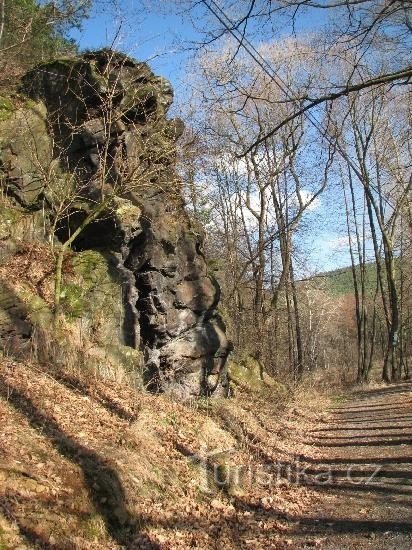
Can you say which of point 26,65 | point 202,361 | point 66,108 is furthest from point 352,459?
point 26,65

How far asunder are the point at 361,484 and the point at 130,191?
309 inches

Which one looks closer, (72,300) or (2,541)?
(2,541)

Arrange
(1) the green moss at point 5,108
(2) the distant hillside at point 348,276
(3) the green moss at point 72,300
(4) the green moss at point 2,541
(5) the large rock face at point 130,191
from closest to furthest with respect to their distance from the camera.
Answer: (4) the green moss at point 2,541, (3) the green moss at point 72,300, (5) the large rock face at point 130,191, (1) the green moss at point 5,108, (2) the distant hillside at point 348,276

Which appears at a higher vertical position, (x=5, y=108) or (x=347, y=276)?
(x=5, y=108)

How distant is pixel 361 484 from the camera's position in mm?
7066

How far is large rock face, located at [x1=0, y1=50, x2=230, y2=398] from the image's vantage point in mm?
11602

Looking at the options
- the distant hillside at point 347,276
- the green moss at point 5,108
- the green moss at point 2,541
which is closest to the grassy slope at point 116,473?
the green moss at point 2,541

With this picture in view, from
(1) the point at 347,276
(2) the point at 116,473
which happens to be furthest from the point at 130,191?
(1) the point at 347,276

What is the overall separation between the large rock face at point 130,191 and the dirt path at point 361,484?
368 cm

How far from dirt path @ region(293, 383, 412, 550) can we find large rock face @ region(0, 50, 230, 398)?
145 inches

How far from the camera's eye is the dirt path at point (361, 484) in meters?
5.29

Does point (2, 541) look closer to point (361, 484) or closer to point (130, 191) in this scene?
point (361, 484)

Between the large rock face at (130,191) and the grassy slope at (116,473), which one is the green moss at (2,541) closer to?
the grassy slope at (116,473)

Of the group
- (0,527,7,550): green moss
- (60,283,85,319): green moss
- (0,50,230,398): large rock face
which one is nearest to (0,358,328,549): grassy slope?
(0,527,7,550): green moss
